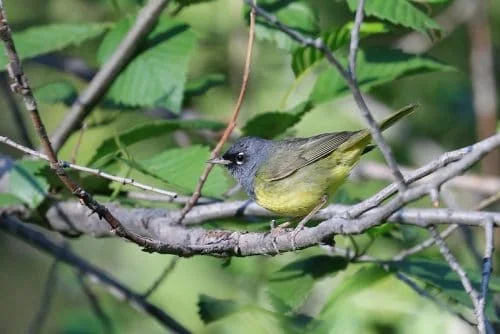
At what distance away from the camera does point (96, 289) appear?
7223mm

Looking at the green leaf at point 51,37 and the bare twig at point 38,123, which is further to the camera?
the green leaf at point 51,37

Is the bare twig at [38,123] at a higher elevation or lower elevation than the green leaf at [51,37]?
lower

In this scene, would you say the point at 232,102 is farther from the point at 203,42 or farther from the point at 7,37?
the point at 7,37

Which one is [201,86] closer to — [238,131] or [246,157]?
[246,157]

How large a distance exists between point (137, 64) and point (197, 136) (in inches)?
48.1

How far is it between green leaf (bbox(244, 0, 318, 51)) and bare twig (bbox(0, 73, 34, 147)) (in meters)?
1.23

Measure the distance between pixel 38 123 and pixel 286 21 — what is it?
6.08 ft

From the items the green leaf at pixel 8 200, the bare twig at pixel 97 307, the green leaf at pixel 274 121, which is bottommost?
the bare twig at pixel 97 307

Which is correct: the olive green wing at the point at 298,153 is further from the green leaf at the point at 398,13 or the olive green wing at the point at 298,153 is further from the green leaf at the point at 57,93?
the green leaf at the point at 57,93

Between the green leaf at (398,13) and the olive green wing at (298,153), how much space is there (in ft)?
2.12

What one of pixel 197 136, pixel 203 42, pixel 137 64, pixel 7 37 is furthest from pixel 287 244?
pixel 203 42

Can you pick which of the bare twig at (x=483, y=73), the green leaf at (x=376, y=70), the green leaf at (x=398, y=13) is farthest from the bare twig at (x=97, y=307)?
the bare twig at (x=483, y=73)

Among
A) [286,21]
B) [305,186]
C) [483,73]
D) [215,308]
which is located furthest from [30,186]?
[483,73]

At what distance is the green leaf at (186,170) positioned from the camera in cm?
342
